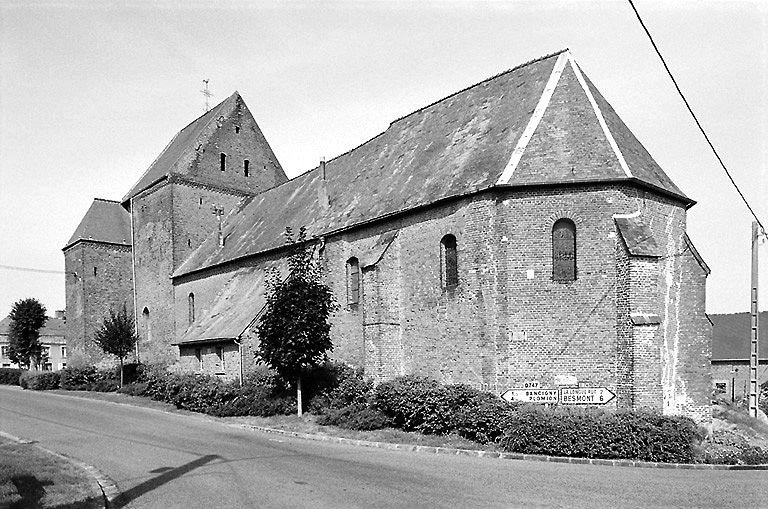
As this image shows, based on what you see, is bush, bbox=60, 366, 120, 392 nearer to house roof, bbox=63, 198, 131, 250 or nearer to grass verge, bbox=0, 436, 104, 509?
house roof, bbox=63, 198, 131, 250

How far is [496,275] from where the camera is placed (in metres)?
17.9

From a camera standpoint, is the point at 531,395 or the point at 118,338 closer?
the point at 531,395

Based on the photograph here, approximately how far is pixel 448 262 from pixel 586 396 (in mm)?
5768

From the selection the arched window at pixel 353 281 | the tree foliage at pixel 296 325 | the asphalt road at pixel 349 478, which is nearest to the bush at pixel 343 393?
the tree foliage at pixel 296 325

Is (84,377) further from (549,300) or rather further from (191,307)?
(549,300)

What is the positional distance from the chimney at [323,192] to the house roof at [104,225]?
786 inches

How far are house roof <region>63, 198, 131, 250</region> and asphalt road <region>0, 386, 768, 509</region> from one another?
2839cm

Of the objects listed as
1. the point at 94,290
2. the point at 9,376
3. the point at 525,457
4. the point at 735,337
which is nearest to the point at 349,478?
the point at 525,457

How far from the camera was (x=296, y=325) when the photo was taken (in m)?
20.2

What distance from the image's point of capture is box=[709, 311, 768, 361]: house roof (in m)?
47.2

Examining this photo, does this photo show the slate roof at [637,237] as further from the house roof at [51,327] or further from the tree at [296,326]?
the house roof at [51,327]

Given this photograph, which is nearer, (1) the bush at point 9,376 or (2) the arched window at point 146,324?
(2) the arched window at point 146,324

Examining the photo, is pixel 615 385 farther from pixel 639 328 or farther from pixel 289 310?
pixel 289 310

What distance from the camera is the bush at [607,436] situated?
13.6 m
